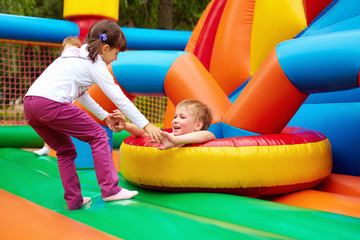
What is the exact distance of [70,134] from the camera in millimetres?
1940

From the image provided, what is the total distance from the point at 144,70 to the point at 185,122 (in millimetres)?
555

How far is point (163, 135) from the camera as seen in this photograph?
6.37 ft

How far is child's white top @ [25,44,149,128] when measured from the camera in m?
1.90

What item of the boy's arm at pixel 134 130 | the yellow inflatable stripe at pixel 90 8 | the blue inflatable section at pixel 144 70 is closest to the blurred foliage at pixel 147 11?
the yellow inflatable stripe at pixel 90 8

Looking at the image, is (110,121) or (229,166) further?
(110,121)

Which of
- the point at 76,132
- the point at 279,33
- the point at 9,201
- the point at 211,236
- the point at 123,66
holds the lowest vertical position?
the point at 9,201

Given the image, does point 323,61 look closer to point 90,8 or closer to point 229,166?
point 229,166

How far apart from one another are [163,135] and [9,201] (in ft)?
2.34

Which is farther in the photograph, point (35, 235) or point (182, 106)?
point (182, 106)

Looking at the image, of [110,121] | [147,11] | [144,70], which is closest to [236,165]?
[110,121]

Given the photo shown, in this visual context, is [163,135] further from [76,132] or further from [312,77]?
[312,77]

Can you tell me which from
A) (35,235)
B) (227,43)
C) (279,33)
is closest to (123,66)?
(227,43)

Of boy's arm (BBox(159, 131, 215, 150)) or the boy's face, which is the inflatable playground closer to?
boy's arm (BBox(159, 131, 215, 150))

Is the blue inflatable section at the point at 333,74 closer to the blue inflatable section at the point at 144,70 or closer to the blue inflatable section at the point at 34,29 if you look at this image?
the blue inflatable section at the point at 144,70
